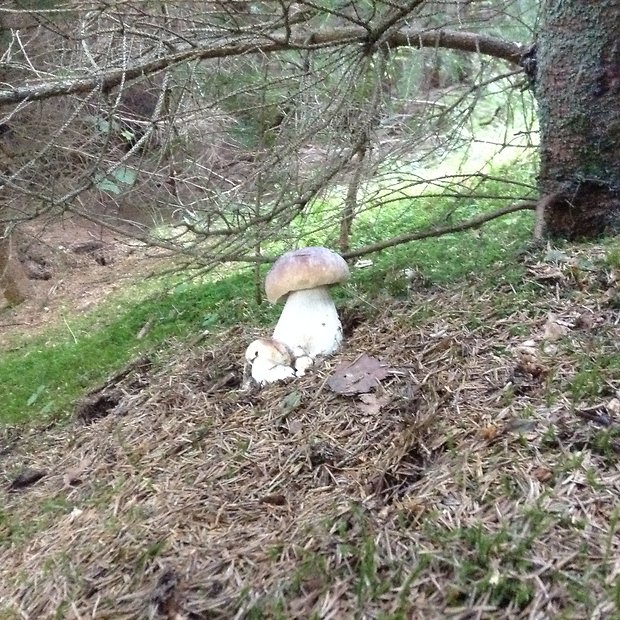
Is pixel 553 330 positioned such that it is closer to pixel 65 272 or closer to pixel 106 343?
pixel 106 343

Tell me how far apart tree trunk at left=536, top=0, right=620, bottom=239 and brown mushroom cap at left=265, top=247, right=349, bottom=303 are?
1034mm

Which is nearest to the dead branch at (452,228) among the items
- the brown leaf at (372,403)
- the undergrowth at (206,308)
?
the undergrowth at (206,308)

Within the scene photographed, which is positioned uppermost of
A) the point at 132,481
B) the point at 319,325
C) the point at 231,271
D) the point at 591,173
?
the point at 591,173

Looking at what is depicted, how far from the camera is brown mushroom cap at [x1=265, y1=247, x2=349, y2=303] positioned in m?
2.41

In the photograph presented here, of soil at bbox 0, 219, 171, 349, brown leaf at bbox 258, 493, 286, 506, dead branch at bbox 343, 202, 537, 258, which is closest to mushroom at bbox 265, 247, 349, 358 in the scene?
dead branch at bbox 343, 202, 537, 258

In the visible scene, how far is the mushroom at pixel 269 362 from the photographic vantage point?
7.54ft

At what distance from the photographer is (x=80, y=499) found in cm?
200

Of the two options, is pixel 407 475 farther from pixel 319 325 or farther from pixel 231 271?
pixel 231 271

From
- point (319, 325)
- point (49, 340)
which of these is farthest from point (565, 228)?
point (49, 340)

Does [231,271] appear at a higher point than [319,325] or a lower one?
lower

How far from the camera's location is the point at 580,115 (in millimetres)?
2572

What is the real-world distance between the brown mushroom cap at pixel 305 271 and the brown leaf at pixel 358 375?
1.27 ft

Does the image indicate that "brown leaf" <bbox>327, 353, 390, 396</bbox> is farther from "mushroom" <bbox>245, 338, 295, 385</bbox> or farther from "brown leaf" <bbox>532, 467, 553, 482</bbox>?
"brown leaf" <bbox>532, 467, 553, 482</bbox>

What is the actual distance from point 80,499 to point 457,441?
1.25m
